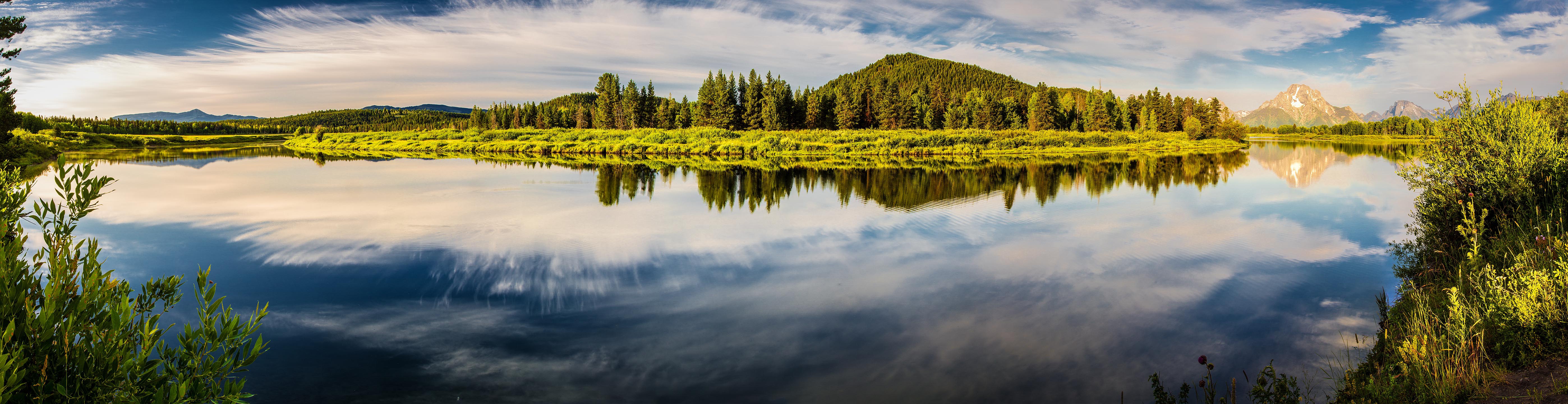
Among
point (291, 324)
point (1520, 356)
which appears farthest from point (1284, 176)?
point (291, 324)

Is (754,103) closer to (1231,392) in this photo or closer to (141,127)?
(1231,392)

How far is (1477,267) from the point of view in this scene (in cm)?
755

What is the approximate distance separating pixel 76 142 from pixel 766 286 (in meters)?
86.5

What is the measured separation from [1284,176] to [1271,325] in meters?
28.9

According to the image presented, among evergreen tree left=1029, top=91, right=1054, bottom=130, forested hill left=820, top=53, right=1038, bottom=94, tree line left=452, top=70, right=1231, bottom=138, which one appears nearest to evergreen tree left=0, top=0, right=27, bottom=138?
tree line left=452, top=70, right=1231, bottom=138

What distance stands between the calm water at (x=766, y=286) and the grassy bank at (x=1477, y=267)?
2.39 ft

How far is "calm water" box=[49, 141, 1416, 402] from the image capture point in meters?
6.62

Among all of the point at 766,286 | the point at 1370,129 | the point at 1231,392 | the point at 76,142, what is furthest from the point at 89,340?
the point at 1370,129

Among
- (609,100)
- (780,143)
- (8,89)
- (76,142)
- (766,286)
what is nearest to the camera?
(766,286)

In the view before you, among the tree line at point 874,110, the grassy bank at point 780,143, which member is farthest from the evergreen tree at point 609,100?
the grassy bank at point 780,143

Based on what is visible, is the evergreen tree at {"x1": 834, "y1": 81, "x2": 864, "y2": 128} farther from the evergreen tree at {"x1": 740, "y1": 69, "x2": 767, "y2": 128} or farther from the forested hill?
the forested hill

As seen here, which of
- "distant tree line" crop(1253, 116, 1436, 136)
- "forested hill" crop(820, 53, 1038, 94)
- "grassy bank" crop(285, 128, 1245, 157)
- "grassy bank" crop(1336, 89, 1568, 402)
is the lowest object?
"grassy bank" crop(1336, 89, 1568, 402)

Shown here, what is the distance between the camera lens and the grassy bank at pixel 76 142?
31.6 m

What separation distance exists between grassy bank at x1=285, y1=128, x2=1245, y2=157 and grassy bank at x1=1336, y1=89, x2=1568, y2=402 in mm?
44242
